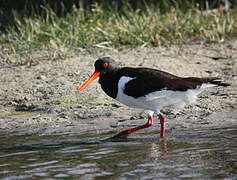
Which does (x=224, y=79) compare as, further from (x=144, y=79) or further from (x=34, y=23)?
(x=34, y=23)

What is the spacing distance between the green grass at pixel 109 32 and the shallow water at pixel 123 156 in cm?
288

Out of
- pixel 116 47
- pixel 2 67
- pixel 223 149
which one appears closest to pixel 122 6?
pixel 116 47

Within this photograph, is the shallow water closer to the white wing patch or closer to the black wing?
the white wing patch

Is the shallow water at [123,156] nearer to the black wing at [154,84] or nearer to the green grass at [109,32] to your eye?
the black wing at [154,84]

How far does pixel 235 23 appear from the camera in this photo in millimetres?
10547

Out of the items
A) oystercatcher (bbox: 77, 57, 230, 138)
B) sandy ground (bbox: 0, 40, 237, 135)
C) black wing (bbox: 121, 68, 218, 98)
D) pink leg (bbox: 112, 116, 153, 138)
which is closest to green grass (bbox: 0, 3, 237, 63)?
sandy ground (bbox: 0, 40, 237, 135)

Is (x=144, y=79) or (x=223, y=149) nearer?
(x=223, y=149)

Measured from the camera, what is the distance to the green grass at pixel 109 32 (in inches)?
396

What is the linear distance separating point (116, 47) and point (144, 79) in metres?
3.34

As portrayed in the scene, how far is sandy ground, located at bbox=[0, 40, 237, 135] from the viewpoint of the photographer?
7672mm

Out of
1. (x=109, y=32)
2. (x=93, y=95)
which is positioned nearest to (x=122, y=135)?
(x=93, y=95)

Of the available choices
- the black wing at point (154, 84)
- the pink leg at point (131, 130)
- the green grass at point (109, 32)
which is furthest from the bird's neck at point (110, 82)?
the green grass at point (109, 32)

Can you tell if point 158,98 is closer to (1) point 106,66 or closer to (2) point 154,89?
(2) point 154,89

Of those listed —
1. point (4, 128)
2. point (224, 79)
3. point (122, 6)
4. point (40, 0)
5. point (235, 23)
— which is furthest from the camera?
point (40, 0)
